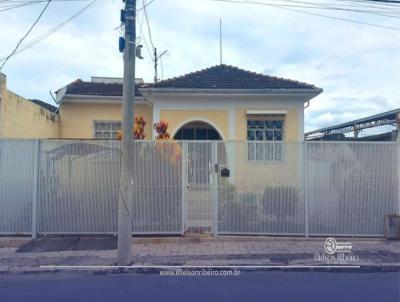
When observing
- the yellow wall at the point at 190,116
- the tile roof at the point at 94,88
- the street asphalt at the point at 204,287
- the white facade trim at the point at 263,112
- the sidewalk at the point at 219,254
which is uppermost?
the tile roof at the point at 94,88

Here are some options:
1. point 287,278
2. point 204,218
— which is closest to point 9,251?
point 204,218

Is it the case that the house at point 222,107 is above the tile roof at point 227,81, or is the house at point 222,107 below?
below

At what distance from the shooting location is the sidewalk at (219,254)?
23.1 feet

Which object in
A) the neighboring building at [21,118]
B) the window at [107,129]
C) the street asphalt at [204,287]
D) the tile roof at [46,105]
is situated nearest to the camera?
the street asphalt at [204,287]

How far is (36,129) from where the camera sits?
45.3 feet

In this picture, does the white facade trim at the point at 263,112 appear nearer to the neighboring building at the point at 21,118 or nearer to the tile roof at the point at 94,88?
the tile roof at the point at 94,88

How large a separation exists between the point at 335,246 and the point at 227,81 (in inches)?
287

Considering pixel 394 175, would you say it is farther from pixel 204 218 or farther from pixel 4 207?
pixel 4 207

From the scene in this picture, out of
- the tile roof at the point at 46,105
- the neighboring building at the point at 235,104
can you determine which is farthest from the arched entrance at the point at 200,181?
the tile roof at the point at 46,105

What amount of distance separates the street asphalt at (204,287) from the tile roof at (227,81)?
7836 millimetres

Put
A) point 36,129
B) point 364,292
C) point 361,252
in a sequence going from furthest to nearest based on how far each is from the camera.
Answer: point 36,129, point 361,252, point 364,292

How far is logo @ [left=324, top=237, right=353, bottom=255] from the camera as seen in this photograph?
8031mm

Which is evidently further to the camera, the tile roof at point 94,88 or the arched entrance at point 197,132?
the tile roof at point 94,88

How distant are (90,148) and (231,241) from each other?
375 centimetres
